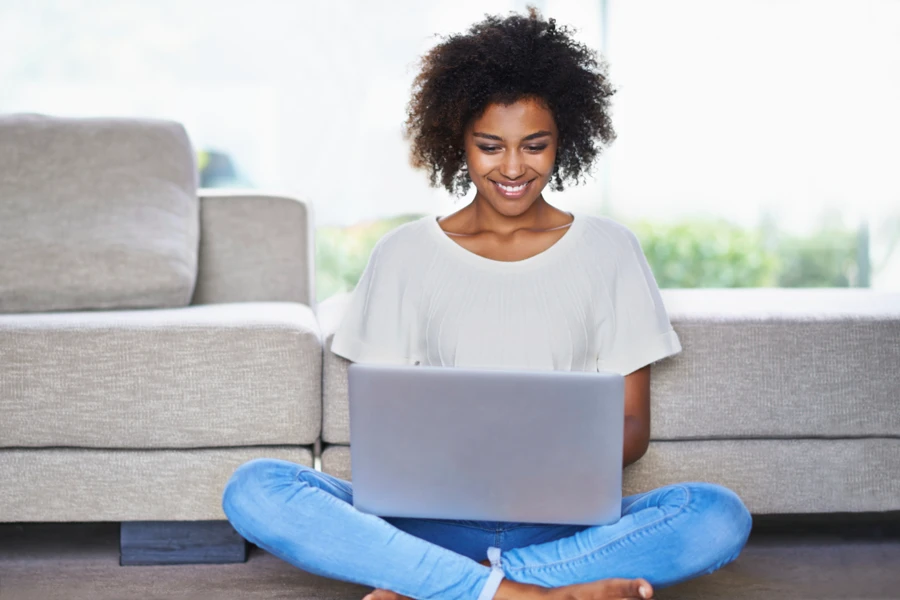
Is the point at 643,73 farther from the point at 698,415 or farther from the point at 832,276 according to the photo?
the point at 698,415

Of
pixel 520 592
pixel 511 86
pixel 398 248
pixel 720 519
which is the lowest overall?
pixel 520 592

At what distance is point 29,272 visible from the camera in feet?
7.70

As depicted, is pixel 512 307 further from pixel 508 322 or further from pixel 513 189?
pixel 513 189

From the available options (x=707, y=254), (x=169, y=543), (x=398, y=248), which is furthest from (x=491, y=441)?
(x=707, y=254)

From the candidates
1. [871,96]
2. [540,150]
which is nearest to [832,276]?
[871,96]

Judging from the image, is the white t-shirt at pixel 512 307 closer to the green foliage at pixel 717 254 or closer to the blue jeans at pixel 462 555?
the blue jeans at pixel 462 555

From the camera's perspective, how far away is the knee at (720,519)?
1.52 metres

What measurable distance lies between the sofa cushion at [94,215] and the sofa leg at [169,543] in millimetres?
608

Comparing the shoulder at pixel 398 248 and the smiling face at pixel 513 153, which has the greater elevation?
the smiling face at pixel 513 153

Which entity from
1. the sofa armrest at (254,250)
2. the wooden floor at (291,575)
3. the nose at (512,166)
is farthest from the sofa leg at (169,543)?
the nose at (512,166)

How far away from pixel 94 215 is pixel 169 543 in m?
0.89

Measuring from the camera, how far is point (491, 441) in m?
1.34

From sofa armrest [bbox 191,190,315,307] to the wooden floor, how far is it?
72 cm

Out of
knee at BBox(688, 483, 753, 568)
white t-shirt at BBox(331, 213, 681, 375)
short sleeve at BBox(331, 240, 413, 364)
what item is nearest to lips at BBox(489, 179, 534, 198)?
white t-shirt at BBox(331, 213, 681, 375)
